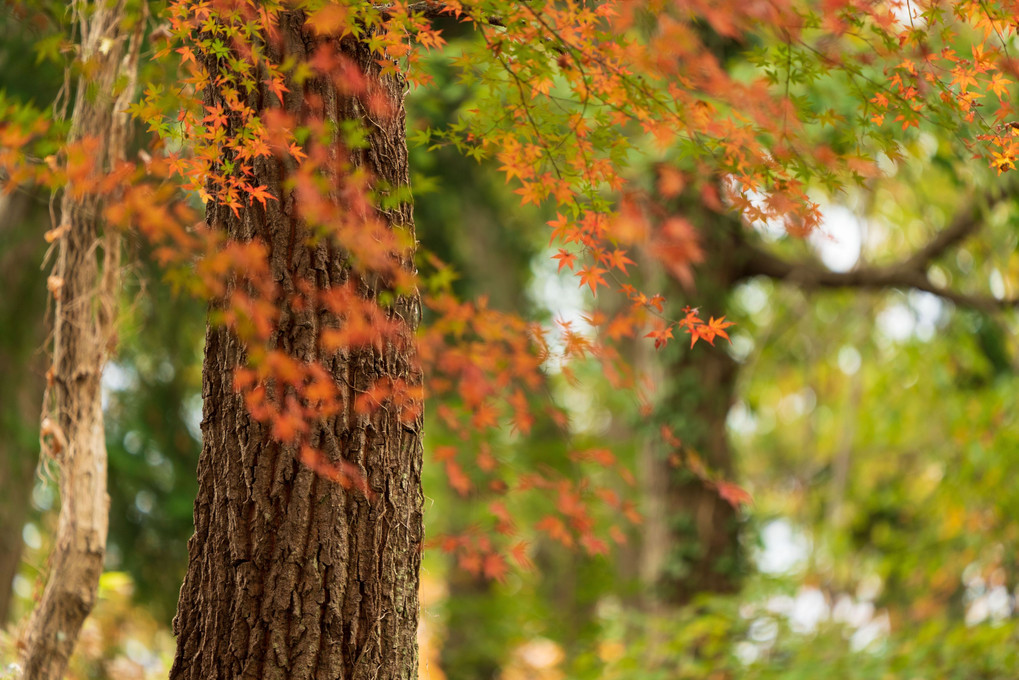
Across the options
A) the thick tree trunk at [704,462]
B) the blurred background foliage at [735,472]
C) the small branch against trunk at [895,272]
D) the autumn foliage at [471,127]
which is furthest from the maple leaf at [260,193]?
the small branch against trunk at [895,272]

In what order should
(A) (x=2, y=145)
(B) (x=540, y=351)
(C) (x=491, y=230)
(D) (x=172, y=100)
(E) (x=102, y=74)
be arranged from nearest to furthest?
(A) (x=2, y=145) → (D) (x=172, y=100) → (E) (x=102, y=74) → (B) (x=540, y=351) → (C) (x=491, y=230)

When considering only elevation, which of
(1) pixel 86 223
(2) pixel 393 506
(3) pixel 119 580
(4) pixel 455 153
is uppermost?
(4) pixel 455 153

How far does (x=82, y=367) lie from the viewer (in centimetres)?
319

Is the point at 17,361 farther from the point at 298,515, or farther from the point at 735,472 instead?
the point at 735,472

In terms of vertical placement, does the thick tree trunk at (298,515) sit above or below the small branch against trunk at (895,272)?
below

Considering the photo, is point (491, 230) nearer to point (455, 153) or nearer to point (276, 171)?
point (455, 153)

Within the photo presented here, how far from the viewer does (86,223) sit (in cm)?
325

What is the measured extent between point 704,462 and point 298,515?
12.8ft

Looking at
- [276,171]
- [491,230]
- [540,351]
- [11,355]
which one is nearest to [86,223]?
[276,171]

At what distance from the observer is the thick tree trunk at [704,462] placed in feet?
18.7

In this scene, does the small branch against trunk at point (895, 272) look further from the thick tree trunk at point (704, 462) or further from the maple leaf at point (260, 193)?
the maple leaf at point (260, 193)

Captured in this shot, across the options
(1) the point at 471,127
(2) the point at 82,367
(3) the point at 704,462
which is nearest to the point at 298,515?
(1) the point at 471,127

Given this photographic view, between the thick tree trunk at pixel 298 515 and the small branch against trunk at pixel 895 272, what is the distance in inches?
173

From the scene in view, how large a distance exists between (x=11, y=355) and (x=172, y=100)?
14.7 ft
